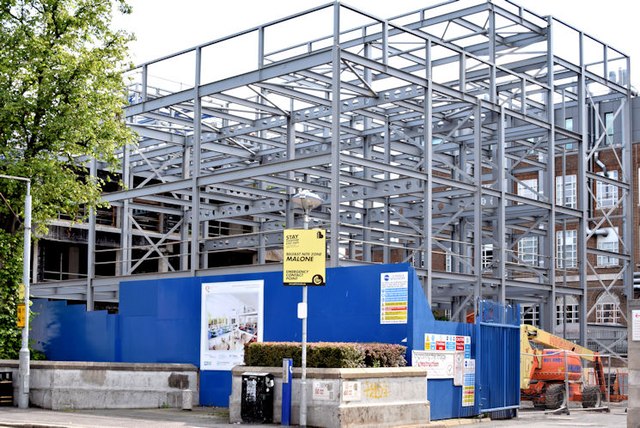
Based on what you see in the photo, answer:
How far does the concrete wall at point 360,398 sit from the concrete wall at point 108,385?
4815mm

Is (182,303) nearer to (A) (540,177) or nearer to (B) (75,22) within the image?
(B) (75,22)

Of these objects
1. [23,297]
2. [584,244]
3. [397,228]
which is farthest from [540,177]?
[23,297]

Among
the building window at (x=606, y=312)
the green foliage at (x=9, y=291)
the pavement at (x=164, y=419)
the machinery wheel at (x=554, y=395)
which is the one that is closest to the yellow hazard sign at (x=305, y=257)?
the pavement at (x=164, y=419)

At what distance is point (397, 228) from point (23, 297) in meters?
22.4

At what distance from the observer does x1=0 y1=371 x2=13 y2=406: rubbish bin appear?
87.5 feet

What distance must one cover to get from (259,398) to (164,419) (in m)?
3.03

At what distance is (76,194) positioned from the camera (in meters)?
30.9

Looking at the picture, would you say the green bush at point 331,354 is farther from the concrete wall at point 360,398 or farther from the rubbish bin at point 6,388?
the rubbish bin at point 6,388

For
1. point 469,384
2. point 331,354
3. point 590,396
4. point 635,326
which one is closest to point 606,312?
point 590,396

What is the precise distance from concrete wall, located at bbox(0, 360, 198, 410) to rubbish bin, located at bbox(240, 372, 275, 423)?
4.43m

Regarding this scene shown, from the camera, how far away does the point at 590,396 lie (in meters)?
31.7

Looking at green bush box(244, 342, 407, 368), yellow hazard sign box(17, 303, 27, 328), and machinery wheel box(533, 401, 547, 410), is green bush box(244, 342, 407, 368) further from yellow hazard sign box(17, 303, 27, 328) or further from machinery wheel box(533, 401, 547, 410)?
machinery wheel box(533, 401, 547, 410)

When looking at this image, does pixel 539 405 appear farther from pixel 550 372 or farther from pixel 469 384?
pixel 469 384

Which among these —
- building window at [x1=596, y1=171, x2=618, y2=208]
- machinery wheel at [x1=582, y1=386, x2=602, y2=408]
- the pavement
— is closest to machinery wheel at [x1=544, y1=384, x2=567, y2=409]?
machinery wheel at [x1=582, y1=386, x2=602, y2=408]
